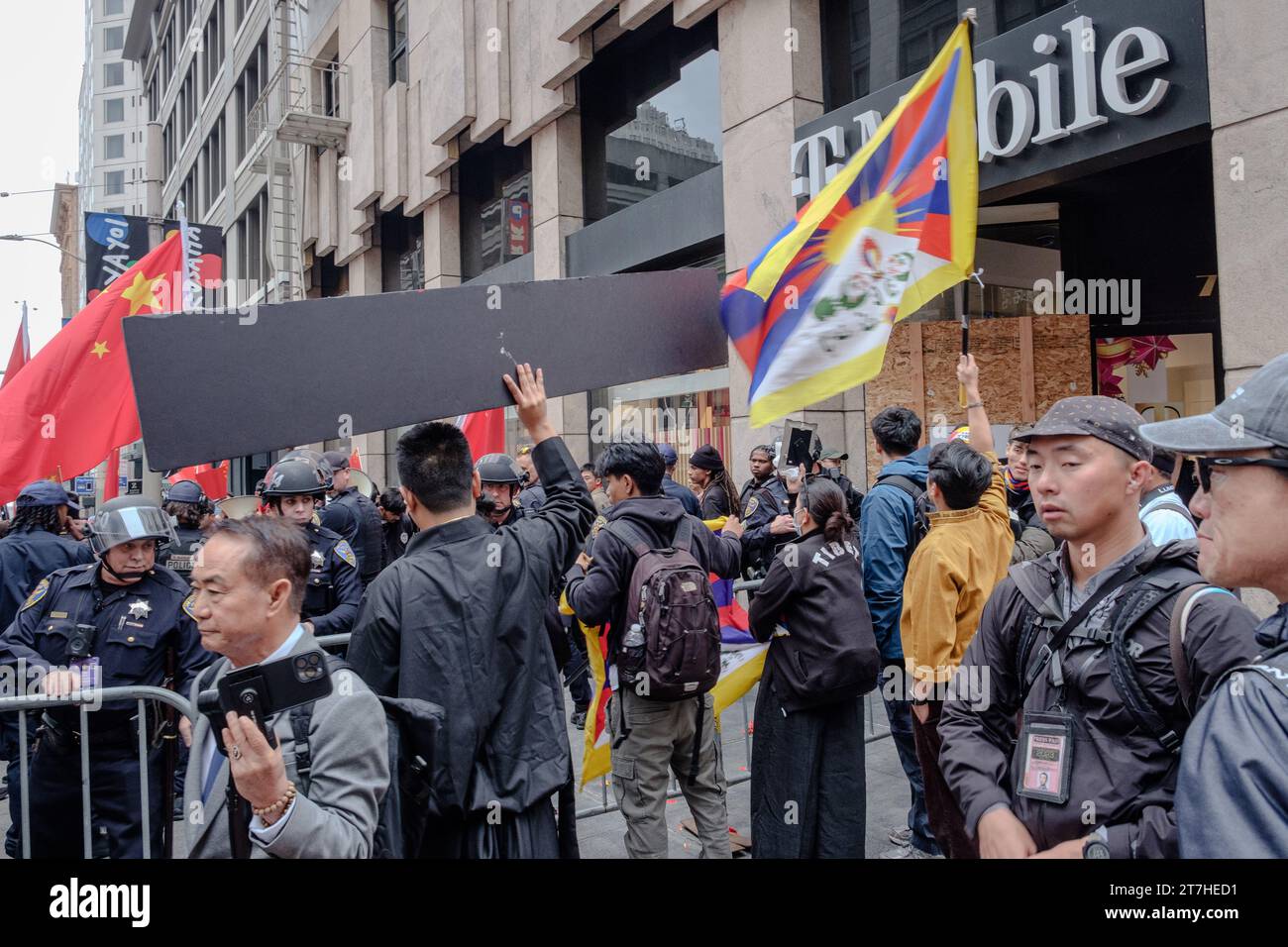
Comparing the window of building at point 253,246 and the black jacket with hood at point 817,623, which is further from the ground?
the window of building at point 253,246

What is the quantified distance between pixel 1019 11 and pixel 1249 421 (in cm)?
774

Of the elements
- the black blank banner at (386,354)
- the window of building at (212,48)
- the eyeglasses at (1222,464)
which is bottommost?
the eyeglasses at (1222,464)

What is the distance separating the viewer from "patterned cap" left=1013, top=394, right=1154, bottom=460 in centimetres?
249

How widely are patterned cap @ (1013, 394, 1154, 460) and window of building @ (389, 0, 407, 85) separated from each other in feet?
61.5

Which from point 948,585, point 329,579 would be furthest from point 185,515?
point 948,585

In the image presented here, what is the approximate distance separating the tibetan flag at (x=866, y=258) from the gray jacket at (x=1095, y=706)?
1238mm

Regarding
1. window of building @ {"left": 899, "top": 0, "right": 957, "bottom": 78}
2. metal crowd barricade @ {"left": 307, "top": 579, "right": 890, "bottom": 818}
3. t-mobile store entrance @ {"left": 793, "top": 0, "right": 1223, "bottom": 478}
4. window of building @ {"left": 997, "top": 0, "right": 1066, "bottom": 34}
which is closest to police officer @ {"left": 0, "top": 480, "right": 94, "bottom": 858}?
metal crowd barricade @ {"left": 307, "top": 579, "right": 890, "bottom": 818}

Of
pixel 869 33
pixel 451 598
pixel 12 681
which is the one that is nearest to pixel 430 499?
pixel 451 598

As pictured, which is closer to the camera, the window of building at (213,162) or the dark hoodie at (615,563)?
the dark hoodie at (615,563)

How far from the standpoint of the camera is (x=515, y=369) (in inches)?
115

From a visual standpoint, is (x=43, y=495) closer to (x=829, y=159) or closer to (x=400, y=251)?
(x=829, y=159)

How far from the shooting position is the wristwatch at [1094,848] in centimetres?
204

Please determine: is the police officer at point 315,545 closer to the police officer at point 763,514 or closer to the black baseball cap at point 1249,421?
the police officer at point 763,514

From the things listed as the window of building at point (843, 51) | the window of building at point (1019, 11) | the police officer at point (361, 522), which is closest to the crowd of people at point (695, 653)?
the police officer at point (361, 522)
